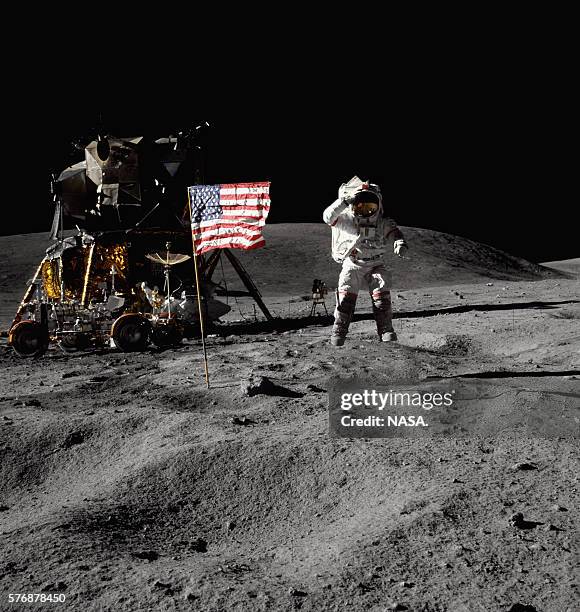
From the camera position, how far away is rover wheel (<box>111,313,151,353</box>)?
257 inches

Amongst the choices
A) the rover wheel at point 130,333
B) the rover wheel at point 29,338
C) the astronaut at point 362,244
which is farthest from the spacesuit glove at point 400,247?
the rover wheel at point 29,338

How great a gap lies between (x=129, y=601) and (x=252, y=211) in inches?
131

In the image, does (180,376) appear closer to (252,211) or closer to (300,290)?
(252,211)

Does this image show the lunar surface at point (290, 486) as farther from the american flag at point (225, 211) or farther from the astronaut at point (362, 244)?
the american flag at point (225, 211)

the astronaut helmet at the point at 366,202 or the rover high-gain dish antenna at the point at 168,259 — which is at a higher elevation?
the astronaut helmet at the point at 366,202

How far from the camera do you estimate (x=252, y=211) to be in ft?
16.0

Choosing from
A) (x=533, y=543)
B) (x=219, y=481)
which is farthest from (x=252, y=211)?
(x=533, y=543)

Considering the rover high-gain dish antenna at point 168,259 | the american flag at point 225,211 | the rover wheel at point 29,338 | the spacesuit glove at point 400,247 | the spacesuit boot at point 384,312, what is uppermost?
the american flag at point 225,211

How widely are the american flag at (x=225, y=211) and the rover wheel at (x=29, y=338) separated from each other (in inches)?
102

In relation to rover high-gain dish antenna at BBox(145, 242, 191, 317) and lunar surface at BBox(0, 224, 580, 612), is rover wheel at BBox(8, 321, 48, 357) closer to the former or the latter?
lunar surface at BBox(0, 224, 580, 612)

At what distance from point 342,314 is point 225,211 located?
117 centimetres

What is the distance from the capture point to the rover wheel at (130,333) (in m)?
6.53

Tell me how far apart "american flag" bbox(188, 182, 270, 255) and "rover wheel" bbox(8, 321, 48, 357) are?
8.51 feet

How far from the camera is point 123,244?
7773mm
